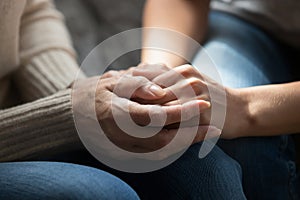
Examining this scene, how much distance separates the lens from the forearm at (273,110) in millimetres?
948

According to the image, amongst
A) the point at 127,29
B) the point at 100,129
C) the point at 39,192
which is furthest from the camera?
the point at 127,29

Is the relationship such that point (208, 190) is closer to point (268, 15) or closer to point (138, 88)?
point (138, 88)

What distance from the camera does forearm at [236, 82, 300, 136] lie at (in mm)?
948

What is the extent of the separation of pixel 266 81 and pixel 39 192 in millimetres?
496


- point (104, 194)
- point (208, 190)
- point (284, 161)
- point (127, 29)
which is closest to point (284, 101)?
point (284, 161)

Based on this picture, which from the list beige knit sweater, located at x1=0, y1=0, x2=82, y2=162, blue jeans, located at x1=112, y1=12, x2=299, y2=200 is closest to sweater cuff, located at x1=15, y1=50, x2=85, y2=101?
beige knit sweater, located at x1=0, y1=0, x2=82, y2=162

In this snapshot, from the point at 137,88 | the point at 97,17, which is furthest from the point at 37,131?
the point at 97,17

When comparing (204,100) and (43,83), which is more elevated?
(204,100)

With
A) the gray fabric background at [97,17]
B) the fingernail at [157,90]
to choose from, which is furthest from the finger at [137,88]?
the gray fabric background at [97,17]

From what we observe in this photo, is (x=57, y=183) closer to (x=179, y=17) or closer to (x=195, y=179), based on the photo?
(x=195, y=179)

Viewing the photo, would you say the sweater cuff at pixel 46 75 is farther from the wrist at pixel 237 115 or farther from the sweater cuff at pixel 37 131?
the wrist at pixel 237 115

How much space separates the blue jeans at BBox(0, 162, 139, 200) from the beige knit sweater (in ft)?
0.35

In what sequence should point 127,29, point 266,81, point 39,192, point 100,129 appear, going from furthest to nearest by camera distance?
point 127,29, point 266,81, point 100,129, point 39,192

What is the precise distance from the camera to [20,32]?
113 centimetres
